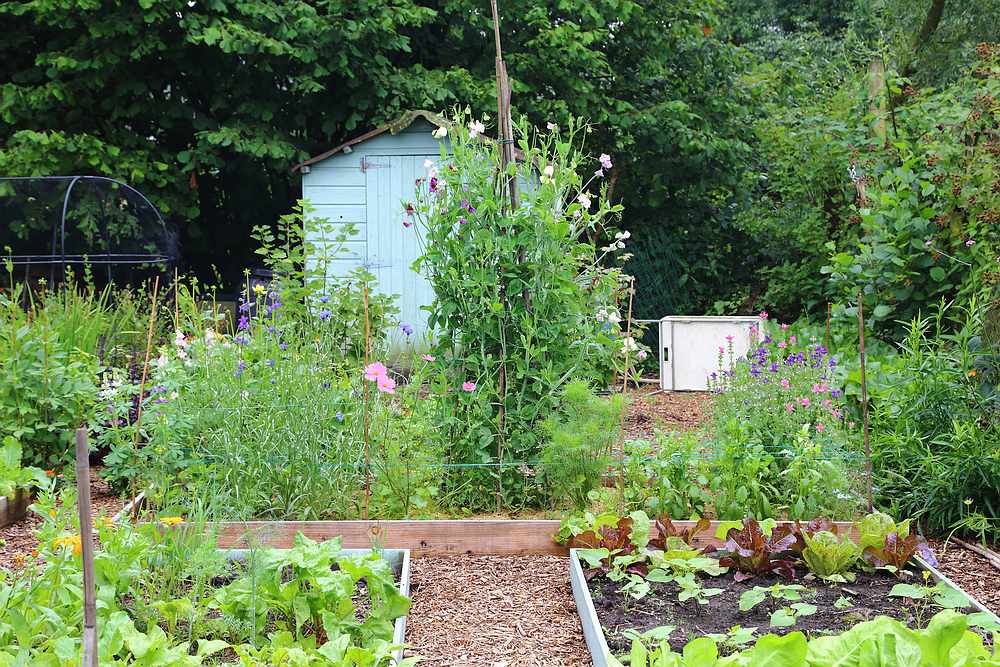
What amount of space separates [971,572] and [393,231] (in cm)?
677

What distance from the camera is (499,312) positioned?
427 cm

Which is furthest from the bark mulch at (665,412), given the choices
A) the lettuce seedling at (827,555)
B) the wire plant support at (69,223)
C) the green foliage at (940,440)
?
the wire plant support at (69,223)

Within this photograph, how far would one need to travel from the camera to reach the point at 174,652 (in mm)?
2438

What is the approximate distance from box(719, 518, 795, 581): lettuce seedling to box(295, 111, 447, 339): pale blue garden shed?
6.24 m

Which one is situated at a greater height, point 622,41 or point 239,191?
point 622,41

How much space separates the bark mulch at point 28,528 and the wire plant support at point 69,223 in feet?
12.0

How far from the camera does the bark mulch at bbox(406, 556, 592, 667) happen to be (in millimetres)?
3055

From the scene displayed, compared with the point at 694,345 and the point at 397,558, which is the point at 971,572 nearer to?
the point at 397,558

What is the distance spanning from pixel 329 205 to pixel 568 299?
5.71 m

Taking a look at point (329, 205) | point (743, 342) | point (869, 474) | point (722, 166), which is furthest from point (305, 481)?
point (722, 166)

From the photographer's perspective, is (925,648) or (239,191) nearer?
(925,648)

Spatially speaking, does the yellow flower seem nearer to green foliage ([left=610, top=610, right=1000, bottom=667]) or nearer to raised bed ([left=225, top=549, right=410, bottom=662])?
raised bed ([left=225, top=549, right=410, bottom=662])

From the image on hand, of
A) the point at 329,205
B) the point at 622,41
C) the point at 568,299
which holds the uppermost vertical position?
the point at 622,41

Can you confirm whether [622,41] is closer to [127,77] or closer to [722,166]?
[722,166]
